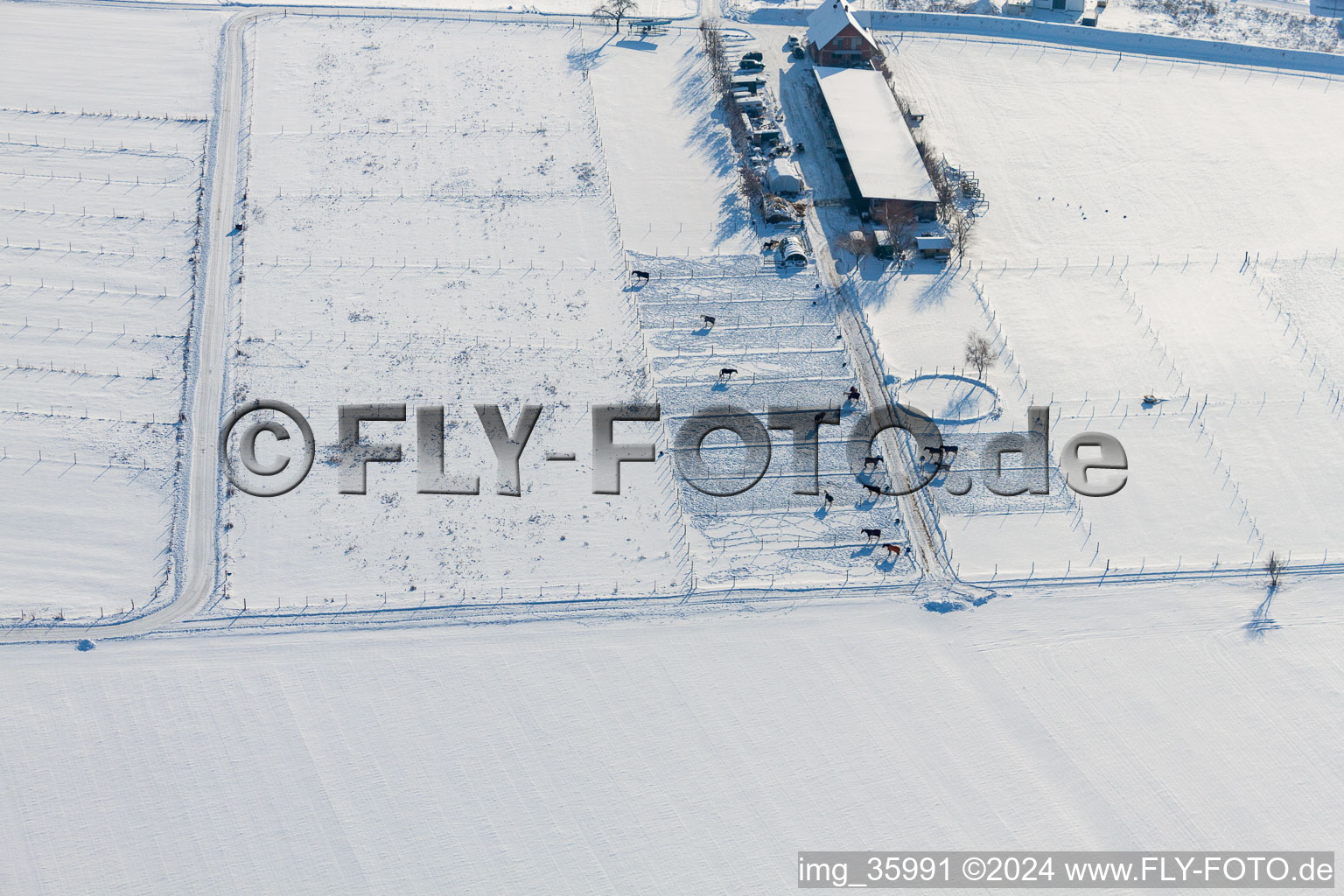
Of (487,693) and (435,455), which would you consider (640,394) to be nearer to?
(435,455)

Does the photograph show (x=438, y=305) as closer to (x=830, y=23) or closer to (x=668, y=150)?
(x=668, y=150)

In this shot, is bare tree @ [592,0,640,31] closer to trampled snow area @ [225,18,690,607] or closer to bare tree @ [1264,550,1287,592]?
trampled snow area @ [225,18,690,607]

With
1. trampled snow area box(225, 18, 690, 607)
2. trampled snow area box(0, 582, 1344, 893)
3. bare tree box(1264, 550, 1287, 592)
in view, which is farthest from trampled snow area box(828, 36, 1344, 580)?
trampled snow area box(225, 18, 690, 607)

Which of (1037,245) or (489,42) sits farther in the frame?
(489,42)

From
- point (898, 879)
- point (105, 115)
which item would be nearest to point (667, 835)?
point (898, 879)

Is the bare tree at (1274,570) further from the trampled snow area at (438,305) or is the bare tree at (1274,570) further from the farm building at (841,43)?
the farm building at (841,43)

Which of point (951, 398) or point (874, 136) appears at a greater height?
point (874, 136)

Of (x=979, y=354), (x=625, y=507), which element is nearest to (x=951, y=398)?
(x=979, y=354)
